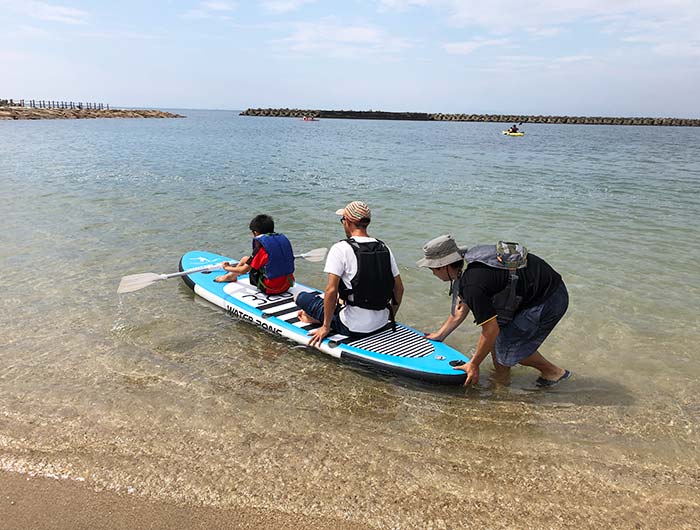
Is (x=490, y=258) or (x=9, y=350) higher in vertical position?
(x=490, y=258)

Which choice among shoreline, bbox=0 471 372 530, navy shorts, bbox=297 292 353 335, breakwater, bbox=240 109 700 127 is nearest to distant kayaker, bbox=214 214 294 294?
navy shorts, bbox=297 292 353 335

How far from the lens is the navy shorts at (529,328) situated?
4547 millimetres

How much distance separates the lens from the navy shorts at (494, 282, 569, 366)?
4547 mm

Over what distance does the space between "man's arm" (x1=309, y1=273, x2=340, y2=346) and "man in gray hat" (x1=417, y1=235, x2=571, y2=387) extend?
3.08 ft

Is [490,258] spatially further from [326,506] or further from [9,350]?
[9,350]

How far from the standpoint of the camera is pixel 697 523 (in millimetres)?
3410

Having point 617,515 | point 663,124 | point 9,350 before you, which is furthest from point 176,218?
point 663,124

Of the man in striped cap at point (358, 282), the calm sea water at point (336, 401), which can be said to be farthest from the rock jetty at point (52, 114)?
the man in striped cap at point (358, 282)

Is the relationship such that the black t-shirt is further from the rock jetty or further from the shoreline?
the rock jetty

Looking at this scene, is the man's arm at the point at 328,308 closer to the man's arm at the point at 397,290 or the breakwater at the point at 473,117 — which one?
the man's arm at the point at 397,290

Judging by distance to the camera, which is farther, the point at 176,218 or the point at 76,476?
the point at 176,218

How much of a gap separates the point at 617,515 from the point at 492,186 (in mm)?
18223

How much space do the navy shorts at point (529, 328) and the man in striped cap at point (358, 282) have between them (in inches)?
48.9

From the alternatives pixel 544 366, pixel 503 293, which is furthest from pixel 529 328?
pixel 544 366
